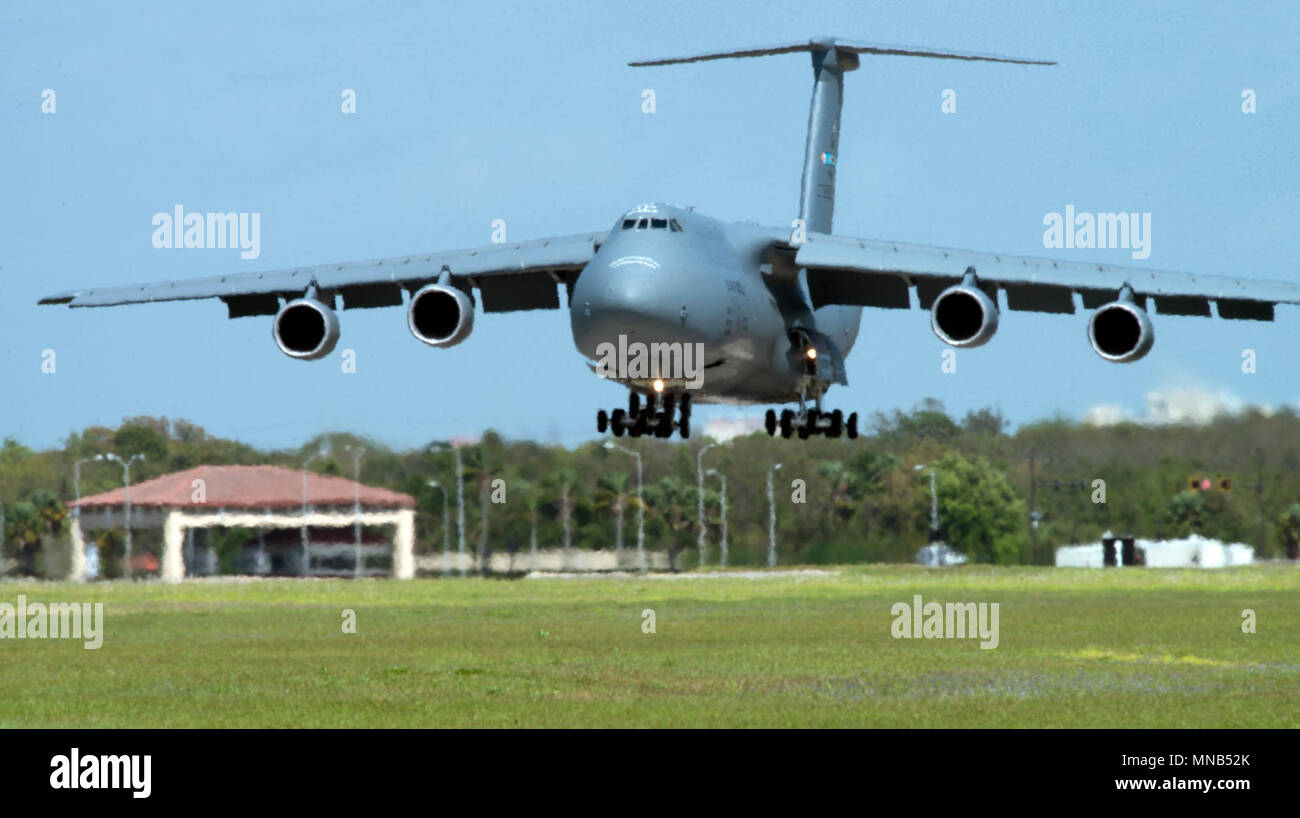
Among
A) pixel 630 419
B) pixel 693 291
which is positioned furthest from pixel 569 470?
pixel 693 291

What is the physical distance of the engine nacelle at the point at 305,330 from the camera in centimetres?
2873

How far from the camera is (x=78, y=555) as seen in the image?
52750 millimetres

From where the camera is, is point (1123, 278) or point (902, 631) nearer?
point (1123, 278)

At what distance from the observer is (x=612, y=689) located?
27.6m

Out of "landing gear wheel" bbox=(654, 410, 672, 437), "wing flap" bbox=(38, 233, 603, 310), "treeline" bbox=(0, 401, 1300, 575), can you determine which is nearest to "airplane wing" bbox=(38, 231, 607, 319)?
"wing flap" bbox=(38, 233, 603, 310)

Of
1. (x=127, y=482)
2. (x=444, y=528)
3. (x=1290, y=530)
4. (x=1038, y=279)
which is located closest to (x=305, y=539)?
(x=127, y=482)

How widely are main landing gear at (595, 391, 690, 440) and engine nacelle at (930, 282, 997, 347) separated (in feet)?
14.8

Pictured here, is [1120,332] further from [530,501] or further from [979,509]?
[979,509]

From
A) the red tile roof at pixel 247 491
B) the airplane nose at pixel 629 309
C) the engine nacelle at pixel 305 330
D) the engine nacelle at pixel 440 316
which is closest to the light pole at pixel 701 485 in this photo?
the red tile roof at pixel 247 491
